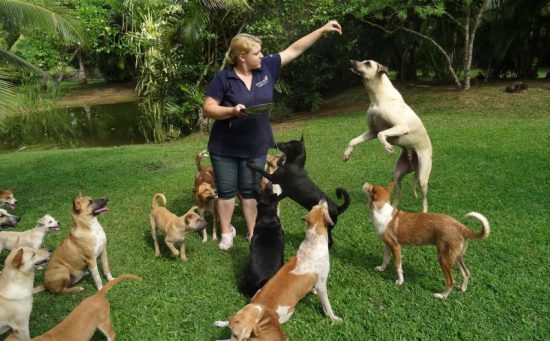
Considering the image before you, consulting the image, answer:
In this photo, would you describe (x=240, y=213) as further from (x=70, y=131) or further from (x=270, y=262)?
(x=70, y=131)

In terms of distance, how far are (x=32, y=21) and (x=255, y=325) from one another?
724 centimetres

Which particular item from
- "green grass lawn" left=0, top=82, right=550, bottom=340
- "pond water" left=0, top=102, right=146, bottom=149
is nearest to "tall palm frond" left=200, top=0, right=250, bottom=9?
"green grass lawn" left=0, top=82, right=550, bottom=340

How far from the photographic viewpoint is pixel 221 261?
196 inches

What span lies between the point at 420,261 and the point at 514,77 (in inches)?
665

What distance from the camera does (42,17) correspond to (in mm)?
7270

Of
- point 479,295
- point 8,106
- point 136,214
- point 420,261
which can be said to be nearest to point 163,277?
point 136,214

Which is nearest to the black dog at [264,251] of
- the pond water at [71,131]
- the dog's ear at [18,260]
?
the dog's ear at [18,260]

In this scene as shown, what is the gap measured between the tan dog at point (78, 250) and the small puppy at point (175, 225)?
0.83 metres

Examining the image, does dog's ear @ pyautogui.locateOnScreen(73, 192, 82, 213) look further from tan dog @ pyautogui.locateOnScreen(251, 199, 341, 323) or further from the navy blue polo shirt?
tan dog @ pyautogui.locateOnScreen(251, 199, 341, 323)

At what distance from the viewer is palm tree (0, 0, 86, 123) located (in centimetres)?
694

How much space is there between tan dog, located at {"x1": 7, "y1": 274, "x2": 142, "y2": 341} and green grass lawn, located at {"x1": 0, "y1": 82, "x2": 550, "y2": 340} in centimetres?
44

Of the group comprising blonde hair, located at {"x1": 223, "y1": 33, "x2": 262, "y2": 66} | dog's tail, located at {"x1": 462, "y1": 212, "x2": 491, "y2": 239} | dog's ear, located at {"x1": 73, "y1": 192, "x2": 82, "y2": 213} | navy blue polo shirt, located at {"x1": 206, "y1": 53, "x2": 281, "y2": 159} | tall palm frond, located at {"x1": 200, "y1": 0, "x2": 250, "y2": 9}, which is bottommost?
dog's tail, located at {"x1": 462, "y1": 212, "x2": 491, "y2": 239}

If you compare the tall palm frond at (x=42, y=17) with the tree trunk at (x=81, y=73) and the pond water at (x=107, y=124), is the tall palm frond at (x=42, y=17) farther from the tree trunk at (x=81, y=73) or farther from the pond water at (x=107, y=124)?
the tree trunk at (x=81, y=73)

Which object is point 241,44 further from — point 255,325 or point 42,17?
point 42,17
